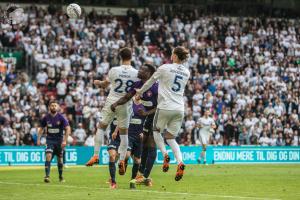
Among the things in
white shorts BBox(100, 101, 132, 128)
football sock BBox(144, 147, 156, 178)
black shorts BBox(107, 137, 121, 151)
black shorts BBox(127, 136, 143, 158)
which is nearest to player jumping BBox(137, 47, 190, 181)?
white shorts BBox(100, 101, 132, 128)

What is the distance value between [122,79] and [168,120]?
1.55m

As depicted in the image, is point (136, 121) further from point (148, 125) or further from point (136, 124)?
point (148, 125)

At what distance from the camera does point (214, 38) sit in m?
51.2

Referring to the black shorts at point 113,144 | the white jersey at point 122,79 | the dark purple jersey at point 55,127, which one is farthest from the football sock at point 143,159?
the dark purple jersey at point 55,127

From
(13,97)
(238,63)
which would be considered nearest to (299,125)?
(238,63)

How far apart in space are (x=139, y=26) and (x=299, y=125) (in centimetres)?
1121

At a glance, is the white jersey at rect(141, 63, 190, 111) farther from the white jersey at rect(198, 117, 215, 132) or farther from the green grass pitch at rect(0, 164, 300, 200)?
the white jersey at rect(198, 117, 215, 132)

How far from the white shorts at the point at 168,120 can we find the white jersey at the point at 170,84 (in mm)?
92

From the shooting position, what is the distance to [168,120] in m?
18.7

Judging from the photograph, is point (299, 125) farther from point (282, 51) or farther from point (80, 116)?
point (80, 116)

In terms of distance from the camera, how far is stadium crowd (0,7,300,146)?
1575 inches

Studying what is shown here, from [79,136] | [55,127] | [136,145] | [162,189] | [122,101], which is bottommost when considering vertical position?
[79,136]

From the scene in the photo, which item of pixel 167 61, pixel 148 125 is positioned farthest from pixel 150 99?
pixel 167 61

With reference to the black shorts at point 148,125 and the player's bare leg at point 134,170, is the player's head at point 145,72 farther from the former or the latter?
the player's bare leg at point 134,170
